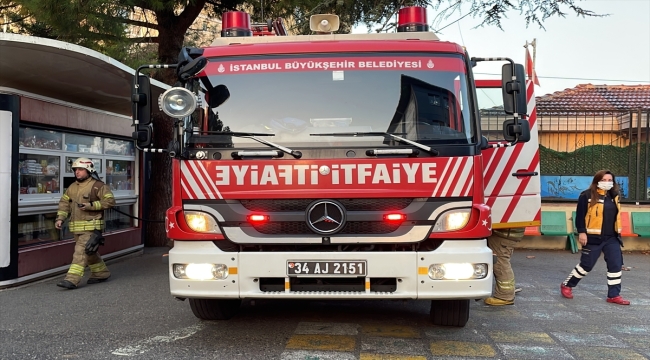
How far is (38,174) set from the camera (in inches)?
321

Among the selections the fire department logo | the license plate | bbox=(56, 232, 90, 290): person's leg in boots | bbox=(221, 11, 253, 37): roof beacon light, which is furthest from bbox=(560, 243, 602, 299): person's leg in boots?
bbox=(56, 232, 90, 290): person's leg in boots

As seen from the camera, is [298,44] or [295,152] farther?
[298,44]

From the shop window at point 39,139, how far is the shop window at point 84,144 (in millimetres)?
240

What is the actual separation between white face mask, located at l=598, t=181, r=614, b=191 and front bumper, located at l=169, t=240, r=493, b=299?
3140 millimetres

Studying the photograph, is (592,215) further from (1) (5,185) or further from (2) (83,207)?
(1) (5,185)

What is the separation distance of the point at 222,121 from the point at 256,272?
1.23m

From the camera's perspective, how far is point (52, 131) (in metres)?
8.43

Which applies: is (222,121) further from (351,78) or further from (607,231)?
(607,231)

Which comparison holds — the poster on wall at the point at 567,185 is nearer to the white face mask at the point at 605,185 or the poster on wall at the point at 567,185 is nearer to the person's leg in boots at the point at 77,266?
the white face mask at the point at 605,185

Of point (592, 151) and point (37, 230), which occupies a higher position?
point (592, 151)

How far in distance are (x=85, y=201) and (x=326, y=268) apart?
4.43m

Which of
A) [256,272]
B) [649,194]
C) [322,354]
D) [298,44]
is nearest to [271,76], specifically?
[298,44]

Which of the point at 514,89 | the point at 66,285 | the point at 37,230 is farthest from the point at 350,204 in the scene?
the point at 37,230

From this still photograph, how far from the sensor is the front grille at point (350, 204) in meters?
4.50
